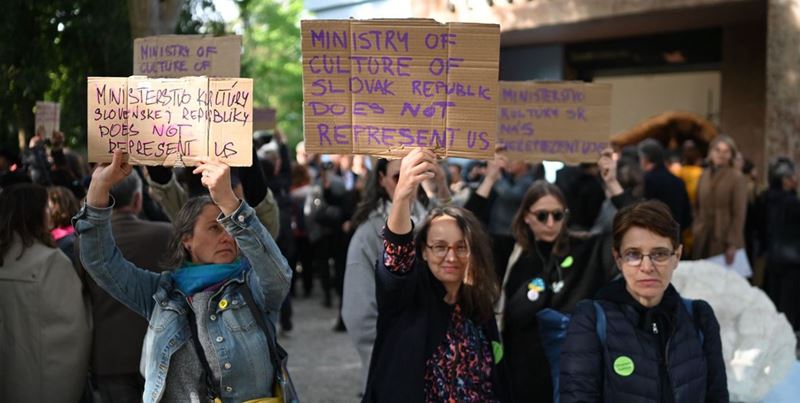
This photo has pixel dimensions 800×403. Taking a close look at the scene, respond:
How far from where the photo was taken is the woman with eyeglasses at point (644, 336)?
136 inches

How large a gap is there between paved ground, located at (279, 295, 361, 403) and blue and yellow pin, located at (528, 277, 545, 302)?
3.28 meters

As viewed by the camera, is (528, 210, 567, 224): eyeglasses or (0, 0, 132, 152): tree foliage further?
(0, 0, 132, 152): tree foliage

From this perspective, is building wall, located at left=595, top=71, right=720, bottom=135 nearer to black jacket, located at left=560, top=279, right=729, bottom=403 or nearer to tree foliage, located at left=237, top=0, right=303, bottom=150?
black jacket, located at left=560, top=279, right=729, bottom=403

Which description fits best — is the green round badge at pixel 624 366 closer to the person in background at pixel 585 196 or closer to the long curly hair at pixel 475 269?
the long curly hair at pixel 475 269

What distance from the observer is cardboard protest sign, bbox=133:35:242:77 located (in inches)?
190

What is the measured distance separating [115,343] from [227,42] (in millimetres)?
1621

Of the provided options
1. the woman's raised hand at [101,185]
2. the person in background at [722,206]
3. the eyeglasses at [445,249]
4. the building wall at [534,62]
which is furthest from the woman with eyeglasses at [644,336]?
the building wall at [534,62]

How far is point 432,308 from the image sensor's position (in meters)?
3.79

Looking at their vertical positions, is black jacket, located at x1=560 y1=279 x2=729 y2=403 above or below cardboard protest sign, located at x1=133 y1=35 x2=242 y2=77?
below

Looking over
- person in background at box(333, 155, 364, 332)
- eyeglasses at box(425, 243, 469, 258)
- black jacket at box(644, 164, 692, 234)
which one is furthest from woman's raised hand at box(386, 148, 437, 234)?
person in background at box(333, 155, 364, 332)

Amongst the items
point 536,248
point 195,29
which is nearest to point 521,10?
point 195,29

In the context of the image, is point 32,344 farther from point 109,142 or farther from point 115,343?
point 109,142

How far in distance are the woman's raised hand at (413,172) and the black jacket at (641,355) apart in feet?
2.51

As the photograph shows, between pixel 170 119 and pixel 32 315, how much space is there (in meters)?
1.67
